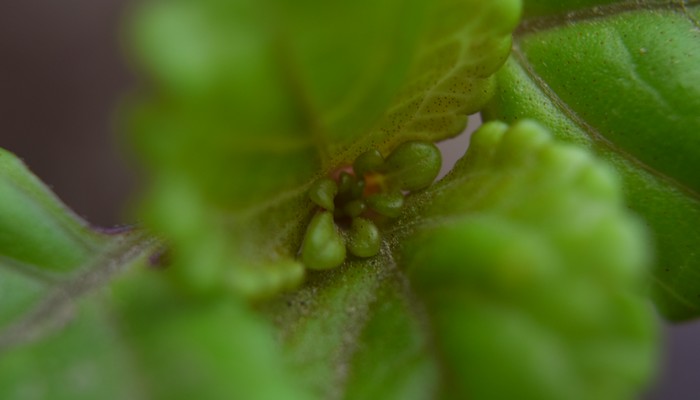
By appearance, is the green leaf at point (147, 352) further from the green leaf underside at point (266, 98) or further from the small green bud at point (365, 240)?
the small green bud at point (365, 240)

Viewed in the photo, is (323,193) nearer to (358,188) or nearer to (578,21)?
(358,188)

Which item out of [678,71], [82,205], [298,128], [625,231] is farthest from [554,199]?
[82,205]

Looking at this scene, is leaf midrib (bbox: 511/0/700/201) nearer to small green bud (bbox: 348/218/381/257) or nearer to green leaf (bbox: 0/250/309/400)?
small green bud (bbox: 348/218/381/257)

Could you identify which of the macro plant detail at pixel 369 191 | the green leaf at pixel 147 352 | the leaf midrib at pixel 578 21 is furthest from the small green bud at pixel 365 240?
the leaf midrib at pixel 578 21

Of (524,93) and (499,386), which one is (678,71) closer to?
(524,93)

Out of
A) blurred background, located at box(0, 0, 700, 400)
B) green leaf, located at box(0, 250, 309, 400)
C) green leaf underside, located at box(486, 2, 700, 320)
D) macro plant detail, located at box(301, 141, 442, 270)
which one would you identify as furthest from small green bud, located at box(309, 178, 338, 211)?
blurred background, located at box(0, 0, 700, 400)


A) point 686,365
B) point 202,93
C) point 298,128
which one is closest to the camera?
point 202,93

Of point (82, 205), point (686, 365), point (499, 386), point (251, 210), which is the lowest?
point (686, 365)

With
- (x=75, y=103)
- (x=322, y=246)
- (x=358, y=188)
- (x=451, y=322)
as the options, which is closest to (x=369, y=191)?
(x=358, y=188)
